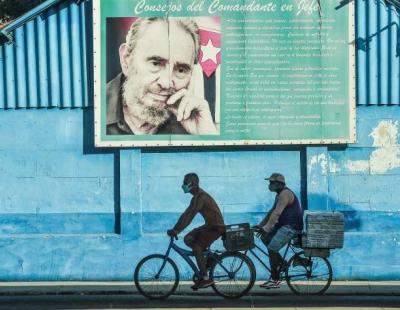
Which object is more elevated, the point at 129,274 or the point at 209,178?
the point at 209,178

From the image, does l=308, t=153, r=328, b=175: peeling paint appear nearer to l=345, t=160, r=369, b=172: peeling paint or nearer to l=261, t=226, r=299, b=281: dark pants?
l=345, t=160, r=369, b=172: peeling paint

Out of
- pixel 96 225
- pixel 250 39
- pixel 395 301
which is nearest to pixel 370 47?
pixel 250 39

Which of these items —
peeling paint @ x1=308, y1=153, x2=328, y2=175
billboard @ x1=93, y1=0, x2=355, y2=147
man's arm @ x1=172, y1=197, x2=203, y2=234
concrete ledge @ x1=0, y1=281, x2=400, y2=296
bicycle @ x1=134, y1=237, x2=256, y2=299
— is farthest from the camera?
peeling paint @ x1=308, y1=153, x2=328, y2=175

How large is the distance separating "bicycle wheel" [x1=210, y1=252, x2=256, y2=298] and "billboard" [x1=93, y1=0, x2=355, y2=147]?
305 cm

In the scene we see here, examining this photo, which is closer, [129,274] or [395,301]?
[395,301]

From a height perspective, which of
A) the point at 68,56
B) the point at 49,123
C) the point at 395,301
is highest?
the point at 68,56

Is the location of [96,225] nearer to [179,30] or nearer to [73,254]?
[73,254]

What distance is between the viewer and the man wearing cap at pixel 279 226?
44.1 feet

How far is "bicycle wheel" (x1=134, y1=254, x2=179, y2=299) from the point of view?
13151mm

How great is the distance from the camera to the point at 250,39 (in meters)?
15.8

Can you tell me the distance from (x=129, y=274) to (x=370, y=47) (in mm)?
5914

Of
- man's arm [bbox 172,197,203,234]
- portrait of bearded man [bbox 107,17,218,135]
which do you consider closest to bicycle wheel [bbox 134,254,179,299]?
man's arm [bbox 172,197,203,234]

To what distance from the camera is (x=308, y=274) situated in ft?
44.4

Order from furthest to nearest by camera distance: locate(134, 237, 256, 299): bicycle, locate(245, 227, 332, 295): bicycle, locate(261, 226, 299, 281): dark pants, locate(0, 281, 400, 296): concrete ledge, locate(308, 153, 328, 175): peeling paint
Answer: locate(308, 153, 328, 175): peeling paint, locate(0, 281, 400, 296): concrete ledge, locate(245, 227, 332, 295): bicycle, locate(261, 226, 299, 281): dark pants, locate(134, 237, 256, 299): bicycle
